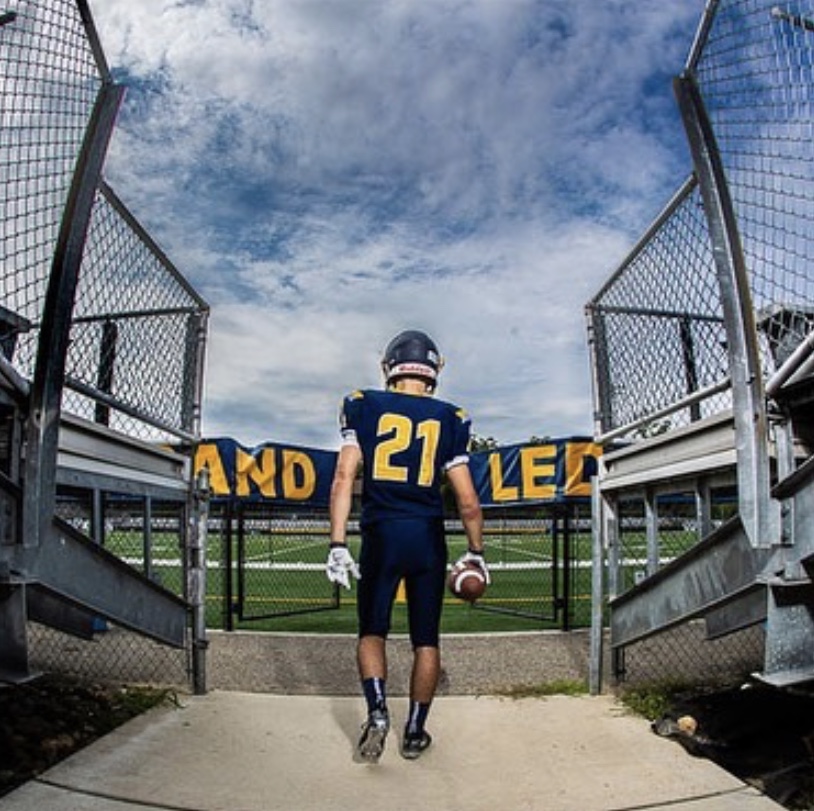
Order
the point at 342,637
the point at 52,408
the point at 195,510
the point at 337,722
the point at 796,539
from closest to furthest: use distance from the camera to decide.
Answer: the point at 796,539 → the point at 52,408 → the point at 337,722 → the point at 195,510 → the point at 342,637

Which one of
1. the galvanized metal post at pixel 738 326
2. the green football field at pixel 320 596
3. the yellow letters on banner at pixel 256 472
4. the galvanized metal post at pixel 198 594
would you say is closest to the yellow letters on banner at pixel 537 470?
the green football field at pixel 320 596

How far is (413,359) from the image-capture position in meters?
4.24

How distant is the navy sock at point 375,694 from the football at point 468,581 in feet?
1.79

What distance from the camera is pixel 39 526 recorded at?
334 cm

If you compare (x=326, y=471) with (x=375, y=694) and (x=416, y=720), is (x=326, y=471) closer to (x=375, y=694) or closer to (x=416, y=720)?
(x=416, y=720)

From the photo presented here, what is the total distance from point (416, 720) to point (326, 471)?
5870 mm

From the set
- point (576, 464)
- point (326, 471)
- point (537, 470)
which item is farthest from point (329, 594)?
point (576, 464)

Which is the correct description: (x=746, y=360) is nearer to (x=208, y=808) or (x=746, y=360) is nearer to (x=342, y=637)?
(x=208, y=808)

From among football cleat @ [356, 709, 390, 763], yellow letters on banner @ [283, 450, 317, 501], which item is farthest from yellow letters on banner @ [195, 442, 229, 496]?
football cleat @ [356, 709, 390, 763]

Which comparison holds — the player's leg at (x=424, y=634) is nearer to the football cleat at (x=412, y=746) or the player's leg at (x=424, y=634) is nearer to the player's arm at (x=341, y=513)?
the football cleat at (x=412, y=746)

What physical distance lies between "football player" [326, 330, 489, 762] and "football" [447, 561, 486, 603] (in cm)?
4

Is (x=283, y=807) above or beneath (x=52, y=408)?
beneath

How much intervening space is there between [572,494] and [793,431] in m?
5.19

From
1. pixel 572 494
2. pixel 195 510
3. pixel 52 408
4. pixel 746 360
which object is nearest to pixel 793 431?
pixel 746 360
